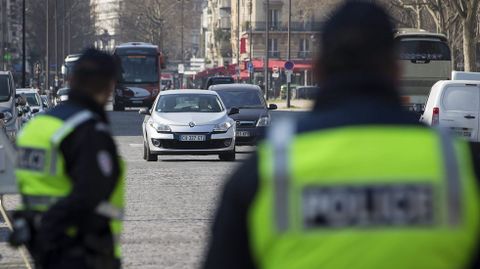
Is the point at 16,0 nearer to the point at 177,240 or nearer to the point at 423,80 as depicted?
the point at 423,80

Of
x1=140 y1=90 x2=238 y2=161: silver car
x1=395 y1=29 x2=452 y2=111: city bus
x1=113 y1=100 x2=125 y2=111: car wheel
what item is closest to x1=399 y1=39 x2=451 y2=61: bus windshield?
x1=395 y1=29 x2=452 y2=111: city bus

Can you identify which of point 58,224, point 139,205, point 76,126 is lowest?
point 139,205

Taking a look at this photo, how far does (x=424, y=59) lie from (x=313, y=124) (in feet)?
139

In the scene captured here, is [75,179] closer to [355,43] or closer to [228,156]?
[355,43]

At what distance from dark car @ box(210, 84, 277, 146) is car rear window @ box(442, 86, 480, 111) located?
506 cm

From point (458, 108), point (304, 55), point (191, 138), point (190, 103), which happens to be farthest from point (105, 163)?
point (304, 55)

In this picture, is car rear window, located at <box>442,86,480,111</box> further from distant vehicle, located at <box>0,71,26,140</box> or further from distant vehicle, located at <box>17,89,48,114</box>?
distant vehicle, located at <box>17,89,48,114</box>

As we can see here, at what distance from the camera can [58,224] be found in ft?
17.3

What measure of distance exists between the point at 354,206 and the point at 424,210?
0.55ft

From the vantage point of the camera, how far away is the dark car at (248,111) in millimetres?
28797

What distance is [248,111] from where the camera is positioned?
29266 mm

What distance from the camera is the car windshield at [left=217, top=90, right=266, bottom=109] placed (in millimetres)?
30172

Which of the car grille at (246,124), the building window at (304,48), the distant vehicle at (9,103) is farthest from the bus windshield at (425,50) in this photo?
the building window at (304,48)

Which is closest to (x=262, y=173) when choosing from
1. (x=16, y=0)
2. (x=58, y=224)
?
(x=58, y=224)
